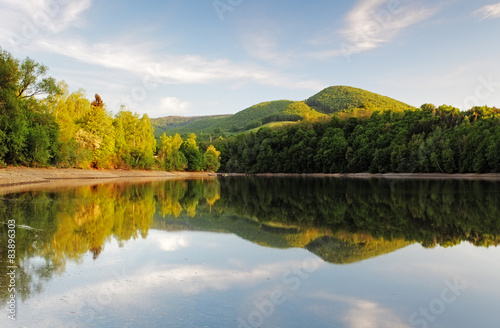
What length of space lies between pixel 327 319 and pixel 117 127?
2939 inches

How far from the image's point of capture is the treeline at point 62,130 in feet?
135

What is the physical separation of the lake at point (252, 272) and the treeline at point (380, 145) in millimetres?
62454

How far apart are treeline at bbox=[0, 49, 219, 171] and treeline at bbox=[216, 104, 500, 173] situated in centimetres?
3658

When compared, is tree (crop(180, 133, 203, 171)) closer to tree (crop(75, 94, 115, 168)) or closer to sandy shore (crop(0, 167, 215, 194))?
sandy shore (crop(0, 167, 215, 194))

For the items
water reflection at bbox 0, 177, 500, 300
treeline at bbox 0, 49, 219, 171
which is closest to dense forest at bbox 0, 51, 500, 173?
treeline at bbox 0, 49, 219, 171

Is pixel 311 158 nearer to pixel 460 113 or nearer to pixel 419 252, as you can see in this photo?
pixel 460 113

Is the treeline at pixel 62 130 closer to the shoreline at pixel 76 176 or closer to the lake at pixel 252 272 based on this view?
the shoreline at pixel 76 176

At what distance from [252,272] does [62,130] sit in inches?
2160

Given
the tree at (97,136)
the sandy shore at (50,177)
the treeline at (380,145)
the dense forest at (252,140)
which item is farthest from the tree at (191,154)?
the tree at (97,136)

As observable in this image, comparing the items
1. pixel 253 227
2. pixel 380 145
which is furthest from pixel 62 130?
pixel 380 145

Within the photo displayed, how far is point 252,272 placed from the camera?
26.6 feet

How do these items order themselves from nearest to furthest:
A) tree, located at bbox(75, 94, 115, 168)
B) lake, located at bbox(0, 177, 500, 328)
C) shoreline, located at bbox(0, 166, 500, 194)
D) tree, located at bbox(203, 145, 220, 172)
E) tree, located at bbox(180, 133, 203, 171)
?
lake, located at bbox(0, 177, 500, 328) → shoreline, located at bbox(0, 166, 500, 194) → tree, located at bbox(75, 94, 115, 168) → tree, located at bbox(180, 133, 203, 171) → tree, located at bbox(203, 145, 220, 172)

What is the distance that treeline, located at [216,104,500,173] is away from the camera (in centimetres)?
7019

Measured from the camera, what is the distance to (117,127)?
243 ft
